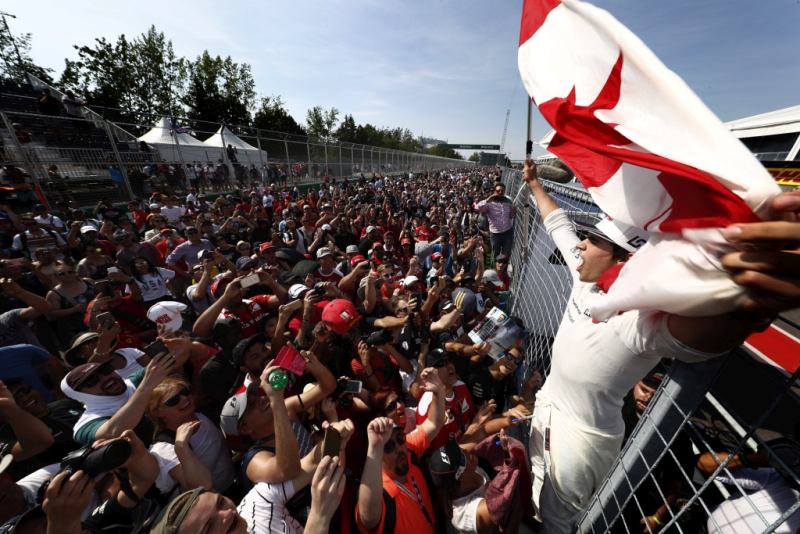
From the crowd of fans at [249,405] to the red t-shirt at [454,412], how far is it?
2 cm

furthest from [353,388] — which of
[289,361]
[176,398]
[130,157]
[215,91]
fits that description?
[215,91]

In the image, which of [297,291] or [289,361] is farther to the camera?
[297,291]

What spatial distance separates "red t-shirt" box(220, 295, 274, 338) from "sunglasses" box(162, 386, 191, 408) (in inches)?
52.5

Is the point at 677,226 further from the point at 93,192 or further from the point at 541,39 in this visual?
the point at 93,192

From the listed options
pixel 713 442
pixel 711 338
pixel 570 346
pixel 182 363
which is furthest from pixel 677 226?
pixel 182 363

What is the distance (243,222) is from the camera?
8547mm

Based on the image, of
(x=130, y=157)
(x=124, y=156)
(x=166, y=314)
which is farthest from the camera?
(x=130, y=157)

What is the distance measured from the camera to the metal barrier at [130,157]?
8586mm

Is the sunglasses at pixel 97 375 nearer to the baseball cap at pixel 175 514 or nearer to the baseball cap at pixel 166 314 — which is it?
the baseball cap at pixel 166 314

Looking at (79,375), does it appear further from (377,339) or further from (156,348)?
(377,339)

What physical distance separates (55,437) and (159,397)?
727 millimetres

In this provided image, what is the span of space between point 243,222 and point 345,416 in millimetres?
7213

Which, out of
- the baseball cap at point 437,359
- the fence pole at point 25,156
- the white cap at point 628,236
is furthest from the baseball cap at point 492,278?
the fence pole at point 25,156

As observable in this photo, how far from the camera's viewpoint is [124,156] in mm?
10570
